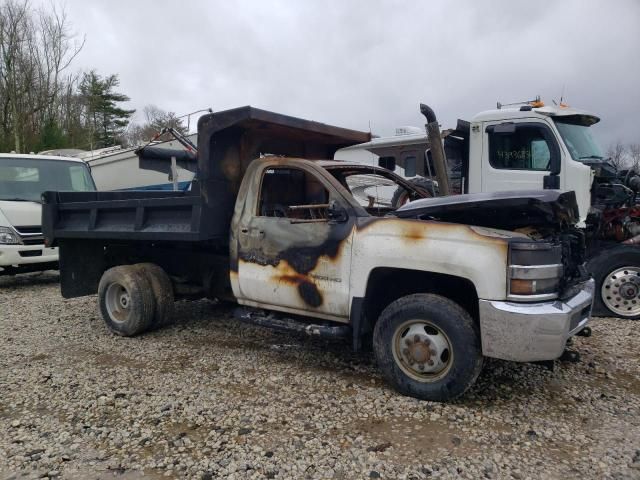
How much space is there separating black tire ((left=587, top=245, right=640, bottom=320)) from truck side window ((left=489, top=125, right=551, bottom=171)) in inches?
60.5

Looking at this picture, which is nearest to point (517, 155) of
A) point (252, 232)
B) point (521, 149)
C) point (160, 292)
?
point (521, 149)

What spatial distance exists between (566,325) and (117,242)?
5.04 metres

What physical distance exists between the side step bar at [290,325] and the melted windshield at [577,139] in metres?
4.60

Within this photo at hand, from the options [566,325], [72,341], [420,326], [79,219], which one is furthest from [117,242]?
[566,325]

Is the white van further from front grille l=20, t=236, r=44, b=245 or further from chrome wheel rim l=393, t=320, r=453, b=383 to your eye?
chrome wheel rim l=393, t=320, r=453, b=383

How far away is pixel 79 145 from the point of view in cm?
3052

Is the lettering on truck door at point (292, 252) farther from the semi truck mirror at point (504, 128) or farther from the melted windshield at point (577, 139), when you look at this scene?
the melted windshield at point (577, 139)

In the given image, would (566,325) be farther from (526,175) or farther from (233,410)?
(526,175)

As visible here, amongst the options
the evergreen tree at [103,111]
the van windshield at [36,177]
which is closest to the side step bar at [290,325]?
the van windshield at [36,177]

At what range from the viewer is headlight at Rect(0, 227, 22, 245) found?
26.6 ft

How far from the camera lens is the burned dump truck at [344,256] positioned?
11.5 ft

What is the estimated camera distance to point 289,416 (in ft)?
12.0

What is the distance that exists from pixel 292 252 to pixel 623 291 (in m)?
4.28

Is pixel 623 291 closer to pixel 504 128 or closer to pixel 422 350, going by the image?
pixel 504 128
